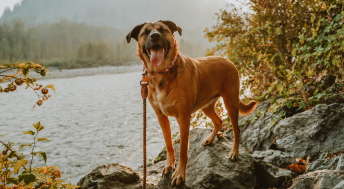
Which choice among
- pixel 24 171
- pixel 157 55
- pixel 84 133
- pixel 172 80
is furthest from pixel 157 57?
pixel 84 133

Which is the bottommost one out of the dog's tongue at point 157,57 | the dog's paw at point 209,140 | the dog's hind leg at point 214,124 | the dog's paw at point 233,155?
the dog's paw at point 233,155

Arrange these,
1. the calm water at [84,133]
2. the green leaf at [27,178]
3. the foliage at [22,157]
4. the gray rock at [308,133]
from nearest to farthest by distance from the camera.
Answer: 1. the foliage at [22,157]
2. the green leaf at [27,178]
3. the gray rock at [308,133]
4. the calm water at [84,133]

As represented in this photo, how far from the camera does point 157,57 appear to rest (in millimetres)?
3539

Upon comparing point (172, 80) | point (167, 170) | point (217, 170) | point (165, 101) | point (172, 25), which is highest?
point (172, 25)

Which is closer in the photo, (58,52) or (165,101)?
(165,101)

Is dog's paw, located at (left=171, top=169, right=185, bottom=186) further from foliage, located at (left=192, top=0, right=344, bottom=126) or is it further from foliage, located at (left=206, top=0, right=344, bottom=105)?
foliage, located at (left=206, top=0, right=344, bottom=105)

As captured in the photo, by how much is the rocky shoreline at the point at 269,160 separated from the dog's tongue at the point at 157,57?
1.53 m

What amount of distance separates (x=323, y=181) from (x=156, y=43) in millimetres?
2258

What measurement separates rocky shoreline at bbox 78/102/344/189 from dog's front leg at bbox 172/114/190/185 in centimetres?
14

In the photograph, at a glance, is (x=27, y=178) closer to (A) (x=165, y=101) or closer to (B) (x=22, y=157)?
(B) (x=22, y=157)

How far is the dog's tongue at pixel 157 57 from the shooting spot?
139 inches

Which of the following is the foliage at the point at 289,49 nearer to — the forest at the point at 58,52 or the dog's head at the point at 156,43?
the dog's head at the point at 156,43

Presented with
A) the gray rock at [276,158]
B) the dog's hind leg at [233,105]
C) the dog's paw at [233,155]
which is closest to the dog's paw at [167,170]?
the dog's paw at [233,155]

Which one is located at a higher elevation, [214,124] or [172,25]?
[172,25]
